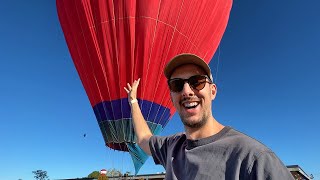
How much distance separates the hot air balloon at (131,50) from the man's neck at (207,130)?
9339 millimetres

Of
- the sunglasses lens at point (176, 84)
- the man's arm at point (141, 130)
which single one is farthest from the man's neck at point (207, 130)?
the man's arm at point (141, 130)

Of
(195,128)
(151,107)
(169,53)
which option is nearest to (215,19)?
(169,53)

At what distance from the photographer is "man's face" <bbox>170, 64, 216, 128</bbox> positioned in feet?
9.21

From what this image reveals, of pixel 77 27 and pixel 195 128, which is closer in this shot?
pixel 195 128

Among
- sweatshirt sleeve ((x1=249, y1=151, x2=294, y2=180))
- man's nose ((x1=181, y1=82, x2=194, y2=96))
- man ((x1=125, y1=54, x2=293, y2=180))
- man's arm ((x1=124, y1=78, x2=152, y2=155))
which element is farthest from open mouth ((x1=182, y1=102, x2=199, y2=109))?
man's arm ((x1=124, y1=78, x2=152, y2=155))

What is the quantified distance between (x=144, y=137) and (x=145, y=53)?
8938 mm

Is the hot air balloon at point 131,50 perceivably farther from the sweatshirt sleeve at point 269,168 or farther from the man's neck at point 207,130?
the sweatshirt sleeve at point 269,168

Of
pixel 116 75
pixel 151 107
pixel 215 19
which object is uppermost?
pixel 215 19

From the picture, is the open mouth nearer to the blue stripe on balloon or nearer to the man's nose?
the man's nose

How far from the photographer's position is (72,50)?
48.9 ft

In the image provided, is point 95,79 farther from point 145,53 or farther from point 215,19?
point 215,19

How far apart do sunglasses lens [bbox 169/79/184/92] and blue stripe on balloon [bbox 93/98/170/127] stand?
894cm

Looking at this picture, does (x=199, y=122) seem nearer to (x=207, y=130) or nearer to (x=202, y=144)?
(x=207, y=130)

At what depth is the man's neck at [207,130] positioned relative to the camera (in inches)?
107
